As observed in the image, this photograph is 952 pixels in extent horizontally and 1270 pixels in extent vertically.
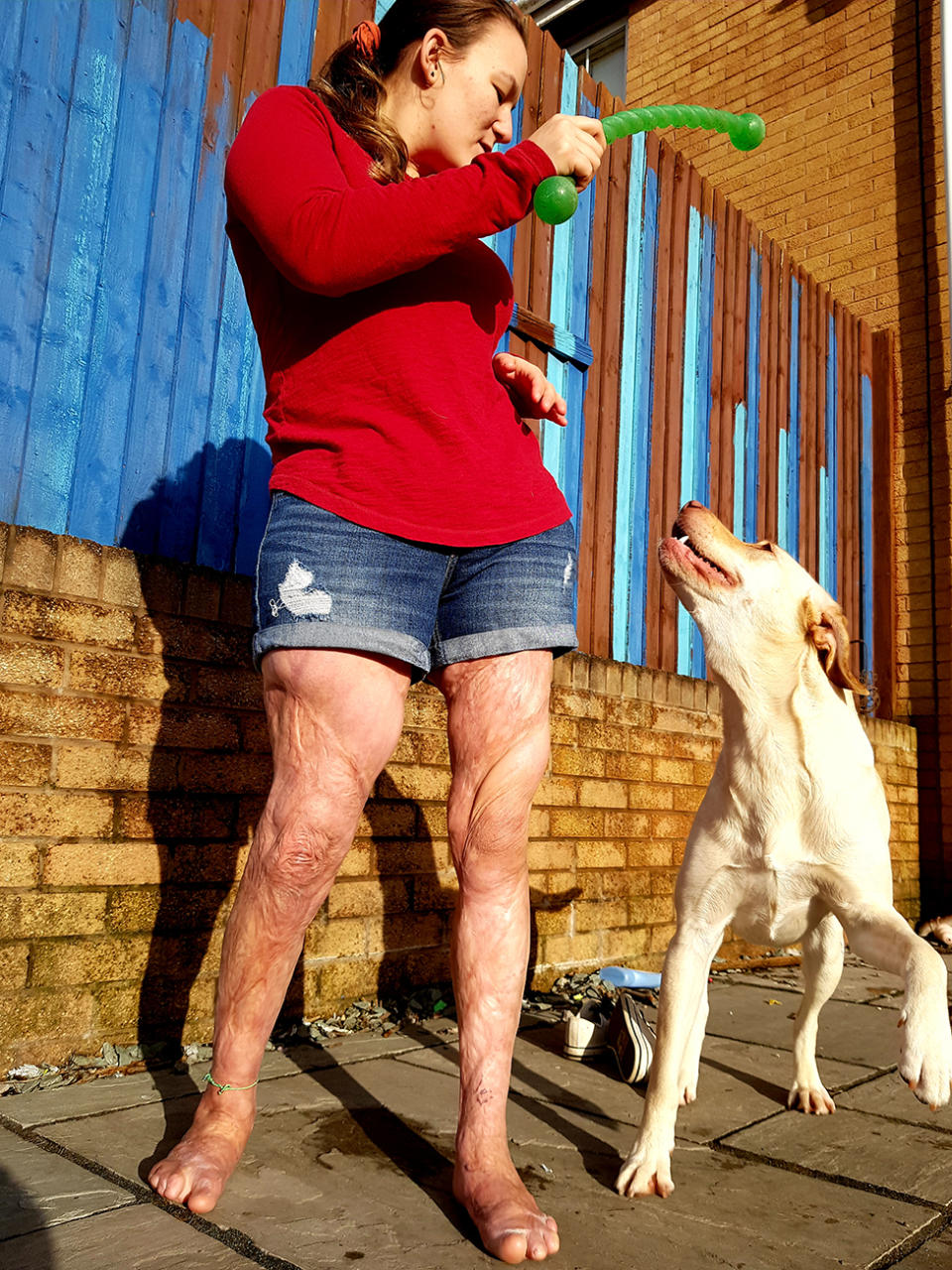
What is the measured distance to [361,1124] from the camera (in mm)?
2129

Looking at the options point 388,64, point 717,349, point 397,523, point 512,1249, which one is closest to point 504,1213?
point 512,1249

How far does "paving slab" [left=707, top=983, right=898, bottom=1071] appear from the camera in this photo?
3.16 meters

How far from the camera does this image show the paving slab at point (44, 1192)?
155 cm

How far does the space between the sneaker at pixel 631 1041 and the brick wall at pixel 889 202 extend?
4.78 m

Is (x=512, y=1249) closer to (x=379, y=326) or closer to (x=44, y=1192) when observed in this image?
(x=44, y=1192)

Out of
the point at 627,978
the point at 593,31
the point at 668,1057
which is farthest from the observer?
the point at 593,31

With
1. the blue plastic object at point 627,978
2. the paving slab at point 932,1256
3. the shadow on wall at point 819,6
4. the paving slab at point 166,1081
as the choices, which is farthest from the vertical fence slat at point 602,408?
the shadow on wall at point 819,6

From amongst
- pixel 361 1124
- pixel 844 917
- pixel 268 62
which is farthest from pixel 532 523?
pixel 268 62

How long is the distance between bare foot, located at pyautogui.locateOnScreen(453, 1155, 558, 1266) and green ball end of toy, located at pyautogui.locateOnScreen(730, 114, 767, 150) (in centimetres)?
256

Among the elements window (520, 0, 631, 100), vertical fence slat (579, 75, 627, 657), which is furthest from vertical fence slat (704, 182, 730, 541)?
window (520, 0, 631, 100)

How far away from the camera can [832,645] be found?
240 centimetres

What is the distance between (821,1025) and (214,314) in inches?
135

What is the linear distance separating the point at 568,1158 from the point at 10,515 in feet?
7.17

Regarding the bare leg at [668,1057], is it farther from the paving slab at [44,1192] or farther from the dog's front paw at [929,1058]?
the paving slab at [44,1192]
